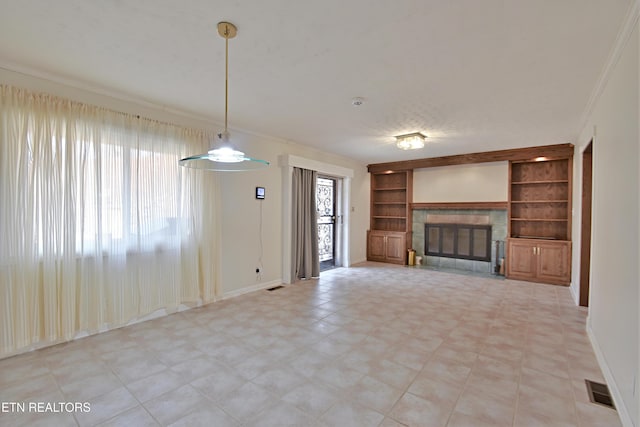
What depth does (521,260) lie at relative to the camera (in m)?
5.48

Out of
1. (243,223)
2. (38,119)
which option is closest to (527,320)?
(243,223)

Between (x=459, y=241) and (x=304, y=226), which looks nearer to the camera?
(x=304, y=226)

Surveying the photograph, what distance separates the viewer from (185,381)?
221 cm

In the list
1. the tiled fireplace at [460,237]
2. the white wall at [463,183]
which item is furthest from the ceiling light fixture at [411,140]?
the tiled fireplace at [460,237]

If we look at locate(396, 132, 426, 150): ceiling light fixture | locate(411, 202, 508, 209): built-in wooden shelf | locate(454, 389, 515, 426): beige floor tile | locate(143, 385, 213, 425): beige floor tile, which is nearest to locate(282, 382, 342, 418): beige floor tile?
locate(143, 385, 213, 425): beige floor tile

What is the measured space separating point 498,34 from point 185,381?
11.0ft

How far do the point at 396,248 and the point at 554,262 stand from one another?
2984 millimetres

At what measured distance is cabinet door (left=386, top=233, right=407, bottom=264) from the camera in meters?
6.98

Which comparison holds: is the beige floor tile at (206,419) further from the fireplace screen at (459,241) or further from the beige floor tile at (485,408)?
the fireplace screen at (459,241)

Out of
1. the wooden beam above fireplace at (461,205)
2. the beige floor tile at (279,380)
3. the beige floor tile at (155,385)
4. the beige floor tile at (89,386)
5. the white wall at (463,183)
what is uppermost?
the white wall at (463,183)

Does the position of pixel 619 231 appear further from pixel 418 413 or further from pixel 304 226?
pixel 304 226

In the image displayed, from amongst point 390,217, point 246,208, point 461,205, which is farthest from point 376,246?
point 246,208

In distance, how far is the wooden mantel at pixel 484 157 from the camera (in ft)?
17.1

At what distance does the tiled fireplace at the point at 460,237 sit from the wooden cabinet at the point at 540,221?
1.28ft
